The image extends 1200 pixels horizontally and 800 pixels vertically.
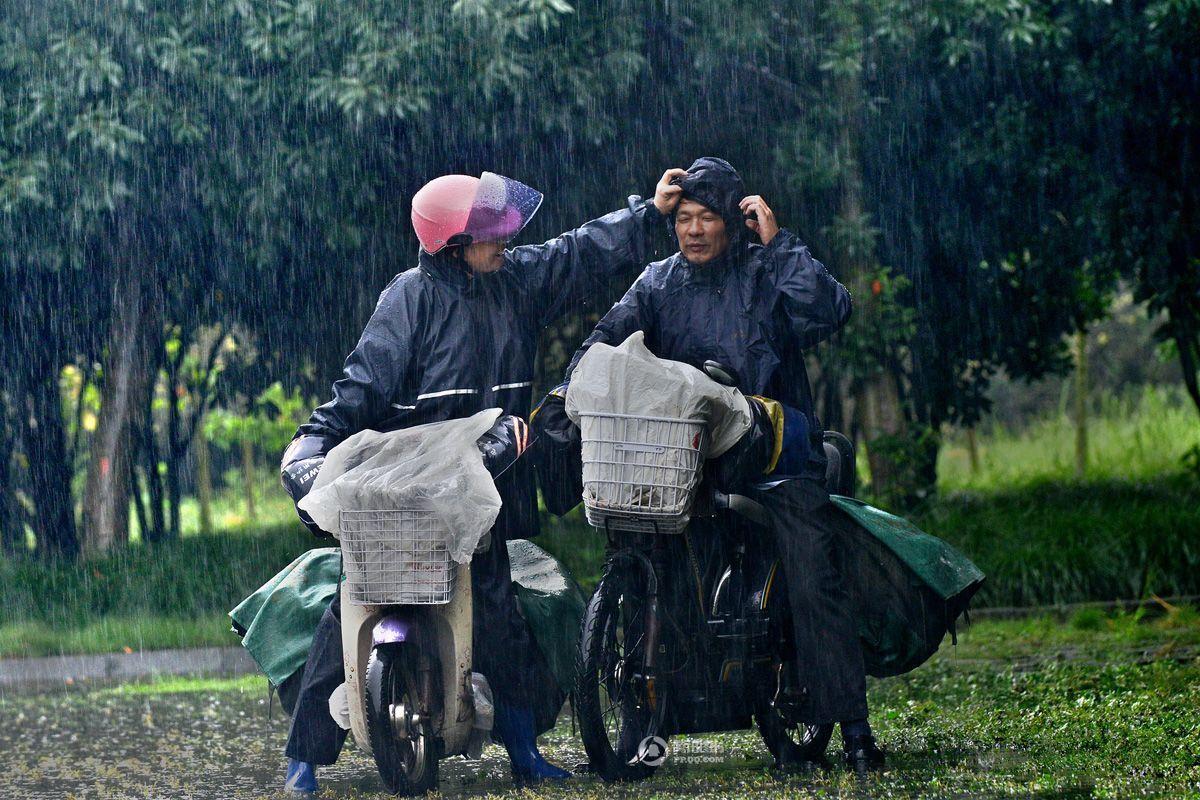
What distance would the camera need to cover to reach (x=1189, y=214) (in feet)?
48.5

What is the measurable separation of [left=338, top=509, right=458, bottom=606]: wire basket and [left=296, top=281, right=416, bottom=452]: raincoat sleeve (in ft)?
1.80

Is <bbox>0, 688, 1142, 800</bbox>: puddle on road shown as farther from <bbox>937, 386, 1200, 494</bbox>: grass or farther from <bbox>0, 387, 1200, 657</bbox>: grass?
<bbox>937, 386, 1200, 494</bbox>: grass

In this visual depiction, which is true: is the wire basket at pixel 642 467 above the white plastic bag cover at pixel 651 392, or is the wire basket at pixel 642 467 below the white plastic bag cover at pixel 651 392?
below

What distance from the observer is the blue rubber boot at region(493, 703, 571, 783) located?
19.5ft

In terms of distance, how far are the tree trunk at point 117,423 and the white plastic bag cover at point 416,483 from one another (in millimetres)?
9738

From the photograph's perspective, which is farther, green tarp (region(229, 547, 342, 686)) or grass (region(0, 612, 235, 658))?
grass (region(0, 612, 235, 658))

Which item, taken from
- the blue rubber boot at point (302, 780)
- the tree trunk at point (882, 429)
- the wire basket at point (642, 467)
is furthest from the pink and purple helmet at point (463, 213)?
the tree trunk at point (882, 429)

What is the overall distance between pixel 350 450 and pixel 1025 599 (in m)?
7.37

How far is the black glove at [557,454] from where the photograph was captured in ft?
18.2

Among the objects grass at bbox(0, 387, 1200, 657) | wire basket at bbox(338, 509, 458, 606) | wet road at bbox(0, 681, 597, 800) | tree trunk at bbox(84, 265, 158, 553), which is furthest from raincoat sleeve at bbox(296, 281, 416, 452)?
tree trunk at bbox(84, 265, 158, 553)

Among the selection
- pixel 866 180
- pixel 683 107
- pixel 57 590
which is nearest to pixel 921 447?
pixel 866 180

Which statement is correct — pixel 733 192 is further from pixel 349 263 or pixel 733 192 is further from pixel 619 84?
pixel 349 263

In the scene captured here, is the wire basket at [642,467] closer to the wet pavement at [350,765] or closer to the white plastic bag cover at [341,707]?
the wet pavement at [350,765]

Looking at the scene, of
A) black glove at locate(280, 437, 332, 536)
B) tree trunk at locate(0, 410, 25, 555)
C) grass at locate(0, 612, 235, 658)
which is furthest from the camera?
tree trunk at locate(0, 410, 25, 555)
